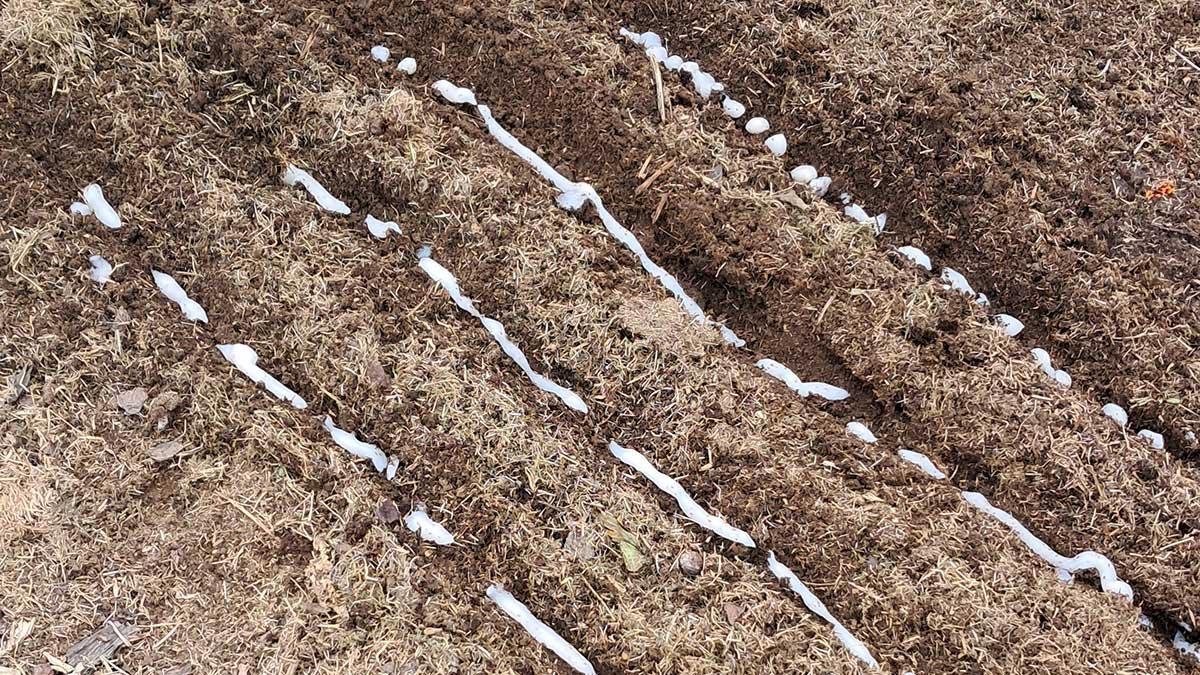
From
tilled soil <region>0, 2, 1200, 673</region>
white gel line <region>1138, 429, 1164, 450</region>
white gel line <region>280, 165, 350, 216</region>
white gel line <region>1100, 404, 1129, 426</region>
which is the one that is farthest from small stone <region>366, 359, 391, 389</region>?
white gel line <region>1138, 429, 1164, 450</region>

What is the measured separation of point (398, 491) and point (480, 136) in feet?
4.44

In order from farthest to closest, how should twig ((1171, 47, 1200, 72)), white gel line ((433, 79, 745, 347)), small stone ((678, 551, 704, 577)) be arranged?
twig ((1171, 47, 1200, 72)) → white gel line ((433, 79, 745, 347)) → small stone ((678, 551, 704, 577))

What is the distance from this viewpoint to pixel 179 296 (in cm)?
266

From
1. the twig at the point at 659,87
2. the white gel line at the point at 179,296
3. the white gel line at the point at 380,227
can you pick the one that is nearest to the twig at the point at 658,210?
the twig at the point at 659,87

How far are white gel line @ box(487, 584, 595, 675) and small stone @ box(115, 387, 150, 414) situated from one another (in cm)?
135

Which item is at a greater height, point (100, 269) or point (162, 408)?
point (100, 269)

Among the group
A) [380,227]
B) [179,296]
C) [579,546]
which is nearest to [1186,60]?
[579,546]

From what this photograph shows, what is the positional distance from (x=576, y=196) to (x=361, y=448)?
A: 1.20 m

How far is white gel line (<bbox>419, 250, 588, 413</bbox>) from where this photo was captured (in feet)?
8.70

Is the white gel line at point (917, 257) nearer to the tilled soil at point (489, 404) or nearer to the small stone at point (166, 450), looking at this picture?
the tilled soil at point (489, 404)

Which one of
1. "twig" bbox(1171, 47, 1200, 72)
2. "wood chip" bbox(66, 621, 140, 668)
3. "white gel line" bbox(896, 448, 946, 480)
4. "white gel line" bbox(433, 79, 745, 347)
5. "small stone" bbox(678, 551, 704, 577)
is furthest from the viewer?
"twig" bbox(1171, 47, 1200, 72)

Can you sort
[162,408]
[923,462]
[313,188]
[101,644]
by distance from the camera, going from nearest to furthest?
1. [101,644]
2. [162,408]
3. [923,462]
4. [313,188]

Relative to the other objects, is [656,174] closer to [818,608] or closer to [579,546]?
[579,546]

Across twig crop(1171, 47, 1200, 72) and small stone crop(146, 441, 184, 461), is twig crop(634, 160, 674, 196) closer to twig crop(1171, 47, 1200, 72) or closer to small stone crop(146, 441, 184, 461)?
small stone crop(146, 441, 184, 461)
